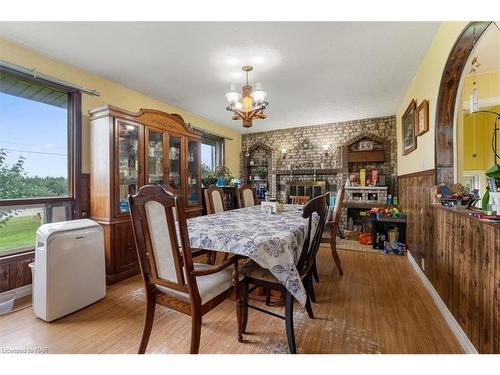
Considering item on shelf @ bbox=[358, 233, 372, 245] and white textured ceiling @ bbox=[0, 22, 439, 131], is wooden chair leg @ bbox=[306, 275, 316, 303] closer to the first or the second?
white textured ceiling @ bbox=[0, 22, 439, 131]

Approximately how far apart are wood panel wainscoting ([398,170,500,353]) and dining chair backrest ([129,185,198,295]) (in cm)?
156

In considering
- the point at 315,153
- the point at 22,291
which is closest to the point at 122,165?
the point at 22,291

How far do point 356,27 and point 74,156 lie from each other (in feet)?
10.4

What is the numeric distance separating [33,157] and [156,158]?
125 centimetres

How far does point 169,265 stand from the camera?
130cm

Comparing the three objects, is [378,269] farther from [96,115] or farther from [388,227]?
[96,115]

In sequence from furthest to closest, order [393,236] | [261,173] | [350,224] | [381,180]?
1. [261,173]
2. [350,224]
3. [381,180]
4. [393,236]

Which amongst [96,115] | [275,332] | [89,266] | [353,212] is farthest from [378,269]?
[96,115]

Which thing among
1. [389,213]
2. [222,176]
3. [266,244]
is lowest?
[389,213]

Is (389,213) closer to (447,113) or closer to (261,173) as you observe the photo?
(447,113)

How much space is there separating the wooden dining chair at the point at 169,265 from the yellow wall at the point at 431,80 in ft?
7.45

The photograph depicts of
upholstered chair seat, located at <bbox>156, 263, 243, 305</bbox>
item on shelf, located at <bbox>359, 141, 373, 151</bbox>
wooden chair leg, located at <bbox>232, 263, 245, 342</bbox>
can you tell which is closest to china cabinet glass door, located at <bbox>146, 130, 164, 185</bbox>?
upholstered chair seat, located at <bbox>156, 263, 243, 305</bbox>

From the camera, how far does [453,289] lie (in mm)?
1660

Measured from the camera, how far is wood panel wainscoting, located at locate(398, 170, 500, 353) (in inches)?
45.6
